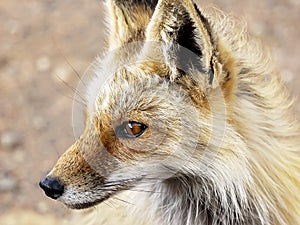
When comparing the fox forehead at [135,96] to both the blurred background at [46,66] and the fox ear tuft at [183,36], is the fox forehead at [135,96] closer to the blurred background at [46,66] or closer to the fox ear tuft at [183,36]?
the fox ear tuft at [183,36]

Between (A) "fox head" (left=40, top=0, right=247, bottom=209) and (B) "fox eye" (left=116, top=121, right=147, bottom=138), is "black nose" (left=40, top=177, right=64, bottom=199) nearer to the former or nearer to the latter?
(A) "fox head" (left=40, top=0, right=247, bottom=209)

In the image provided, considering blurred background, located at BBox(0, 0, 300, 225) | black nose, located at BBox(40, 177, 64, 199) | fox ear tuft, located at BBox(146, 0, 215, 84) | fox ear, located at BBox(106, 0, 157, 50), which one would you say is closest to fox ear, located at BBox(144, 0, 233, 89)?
fox ear tuft, located at BBox(146, 0, 215, 84)

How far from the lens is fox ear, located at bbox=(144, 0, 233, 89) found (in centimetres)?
377

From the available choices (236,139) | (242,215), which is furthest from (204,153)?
(242,215)

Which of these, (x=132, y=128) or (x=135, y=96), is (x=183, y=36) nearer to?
(x=135, y=96)

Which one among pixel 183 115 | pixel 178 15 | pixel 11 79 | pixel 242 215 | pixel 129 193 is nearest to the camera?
pixel 178 15

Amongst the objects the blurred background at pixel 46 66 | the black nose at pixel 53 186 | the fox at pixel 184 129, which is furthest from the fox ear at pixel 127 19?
the blurred background at pixel 46 66

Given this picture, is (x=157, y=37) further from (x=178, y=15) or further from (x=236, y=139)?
(x=236, y=139)

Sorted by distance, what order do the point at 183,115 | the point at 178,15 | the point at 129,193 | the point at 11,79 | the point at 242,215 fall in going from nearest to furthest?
the point at 178,15 → the point at 183,115 → the point at 242,215 → the point at 129,193 → the point at 11,79

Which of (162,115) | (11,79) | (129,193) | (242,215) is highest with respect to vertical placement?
(162,115)

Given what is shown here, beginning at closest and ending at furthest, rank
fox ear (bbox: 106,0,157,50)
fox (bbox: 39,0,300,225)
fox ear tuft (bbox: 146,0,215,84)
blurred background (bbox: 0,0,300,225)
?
fox ear tuft (bbox: 146,0,215,84), fox (bbox: 39,0,300,225), fox ear (bbox: 106,0,157,50), blurred background (bbox: 0,0,300,225)

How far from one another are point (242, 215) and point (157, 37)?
4.05 ft

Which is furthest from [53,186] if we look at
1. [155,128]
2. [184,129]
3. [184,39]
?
[184,39]

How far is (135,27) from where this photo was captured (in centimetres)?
441
